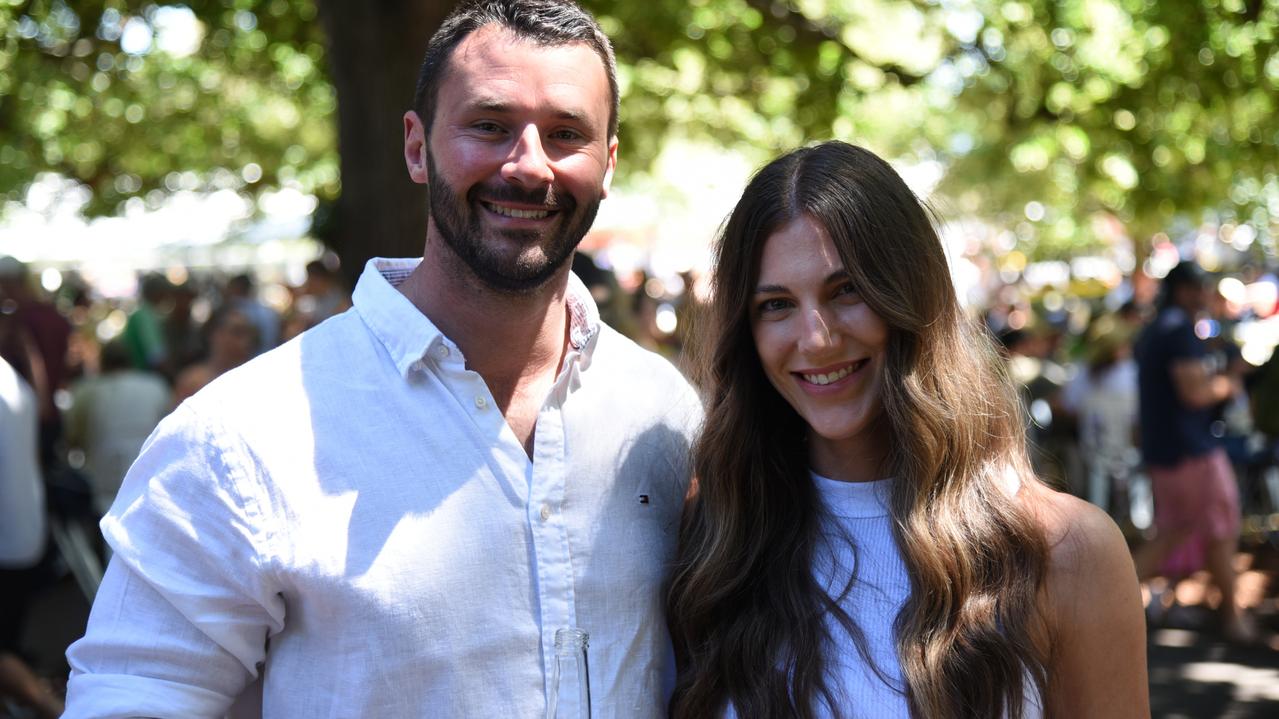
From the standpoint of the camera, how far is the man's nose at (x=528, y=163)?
85.4 inches

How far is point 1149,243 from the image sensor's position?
26547mm

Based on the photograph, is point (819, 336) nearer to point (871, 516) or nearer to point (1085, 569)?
point (871, 516)

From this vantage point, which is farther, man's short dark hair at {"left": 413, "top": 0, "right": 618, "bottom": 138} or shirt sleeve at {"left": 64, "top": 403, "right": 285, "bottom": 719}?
man's short dark hair at {"left": 413, "top": 0, "right": 618, "bottom": 138}

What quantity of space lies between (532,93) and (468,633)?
919 mm

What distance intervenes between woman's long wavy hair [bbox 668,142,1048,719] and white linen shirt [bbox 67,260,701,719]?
201 millimetres

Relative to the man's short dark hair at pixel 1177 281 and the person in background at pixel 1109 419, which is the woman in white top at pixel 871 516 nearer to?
the man's short dark hair at pixel 1177 281

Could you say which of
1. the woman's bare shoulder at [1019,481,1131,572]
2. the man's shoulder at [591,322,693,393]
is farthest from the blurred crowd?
the woman's bare shoulder at [1019,481,1131,572]

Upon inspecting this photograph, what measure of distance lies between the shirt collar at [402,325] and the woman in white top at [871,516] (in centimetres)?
30

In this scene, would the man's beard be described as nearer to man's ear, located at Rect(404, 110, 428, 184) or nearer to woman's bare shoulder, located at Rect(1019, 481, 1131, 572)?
man's ear, located at Rect(404, 110, 428, 184)

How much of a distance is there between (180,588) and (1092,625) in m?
1.50

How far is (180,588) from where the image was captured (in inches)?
76.8

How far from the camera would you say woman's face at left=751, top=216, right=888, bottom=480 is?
2338 mm

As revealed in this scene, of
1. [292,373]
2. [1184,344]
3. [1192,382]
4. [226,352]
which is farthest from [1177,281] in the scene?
[292,373]

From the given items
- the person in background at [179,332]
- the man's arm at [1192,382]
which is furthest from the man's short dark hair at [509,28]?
the person in background at [179,332]
